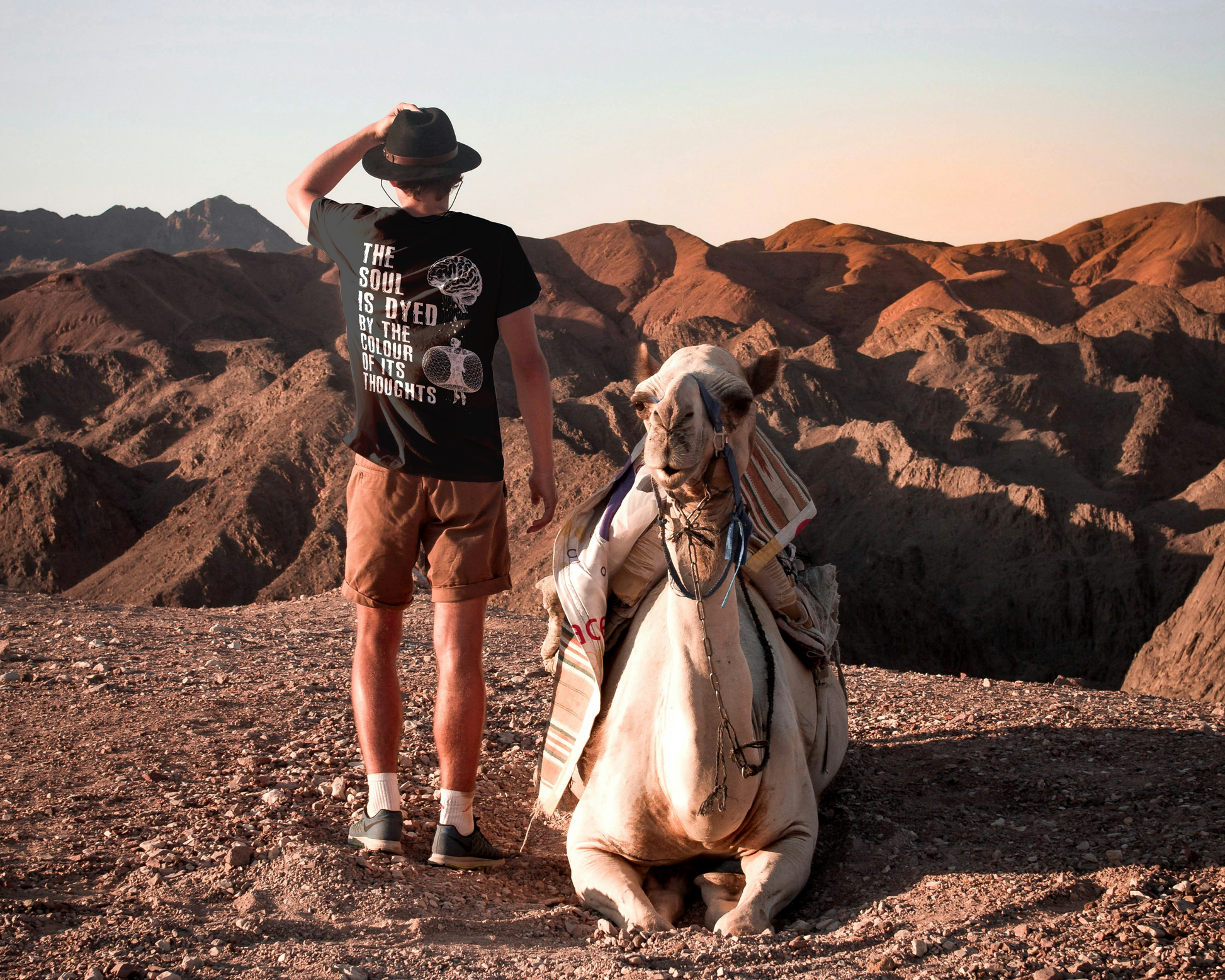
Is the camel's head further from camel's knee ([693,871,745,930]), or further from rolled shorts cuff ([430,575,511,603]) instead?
camel's knee ([693,871,745,930])

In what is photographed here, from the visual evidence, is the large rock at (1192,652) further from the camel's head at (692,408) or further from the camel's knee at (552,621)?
the camel's head at (692,408)

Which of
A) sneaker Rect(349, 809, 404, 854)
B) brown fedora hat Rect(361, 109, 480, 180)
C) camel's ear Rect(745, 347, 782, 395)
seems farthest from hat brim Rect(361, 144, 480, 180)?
sneaker Rect(349, 809, 404, 854)

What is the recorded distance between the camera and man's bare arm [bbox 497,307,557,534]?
3.85m

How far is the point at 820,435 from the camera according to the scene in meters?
26.5

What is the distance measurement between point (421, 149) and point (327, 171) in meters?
0.58

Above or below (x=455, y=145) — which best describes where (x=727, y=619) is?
below

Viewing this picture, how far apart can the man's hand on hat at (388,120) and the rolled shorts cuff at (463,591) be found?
157 cm

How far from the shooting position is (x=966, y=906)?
358cm

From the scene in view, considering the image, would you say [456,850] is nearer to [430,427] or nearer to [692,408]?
[430,427]

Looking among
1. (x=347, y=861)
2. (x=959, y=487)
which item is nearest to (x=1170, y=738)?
(x=347, y=861)

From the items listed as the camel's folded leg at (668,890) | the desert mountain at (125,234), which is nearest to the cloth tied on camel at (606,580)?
the camel's folded leg at (668,890)

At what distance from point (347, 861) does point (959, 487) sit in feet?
67.7

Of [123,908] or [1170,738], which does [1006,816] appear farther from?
[123,908]

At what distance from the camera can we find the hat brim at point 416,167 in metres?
3.77
